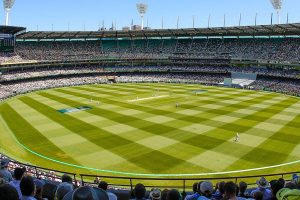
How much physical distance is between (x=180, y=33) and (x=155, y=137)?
74571 mm

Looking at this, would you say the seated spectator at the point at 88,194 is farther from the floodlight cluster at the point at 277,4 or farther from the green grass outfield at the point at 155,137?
the floodlight cluster at the point at 277,4

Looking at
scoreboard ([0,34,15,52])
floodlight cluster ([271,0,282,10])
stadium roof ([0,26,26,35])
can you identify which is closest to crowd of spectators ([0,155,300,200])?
stadium roof ([0,26,26,35])

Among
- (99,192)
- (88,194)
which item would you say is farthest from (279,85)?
(88,194)

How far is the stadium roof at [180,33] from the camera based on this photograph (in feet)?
267

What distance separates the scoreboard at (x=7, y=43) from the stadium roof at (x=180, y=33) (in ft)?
24.8

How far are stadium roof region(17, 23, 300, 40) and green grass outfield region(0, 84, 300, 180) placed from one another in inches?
1372

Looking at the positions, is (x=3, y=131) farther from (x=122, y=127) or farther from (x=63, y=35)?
(x=63, y=35)

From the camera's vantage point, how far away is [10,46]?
9125 centimetres

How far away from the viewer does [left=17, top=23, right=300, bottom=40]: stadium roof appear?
81.5 metres

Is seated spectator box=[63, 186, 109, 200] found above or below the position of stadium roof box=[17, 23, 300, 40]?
below

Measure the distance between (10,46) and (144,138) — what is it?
74.6 meters

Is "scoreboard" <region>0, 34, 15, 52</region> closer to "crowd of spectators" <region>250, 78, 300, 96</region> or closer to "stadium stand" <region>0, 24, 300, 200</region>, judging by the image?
"stadium stand" <region>0, 24, 300, 200</region>

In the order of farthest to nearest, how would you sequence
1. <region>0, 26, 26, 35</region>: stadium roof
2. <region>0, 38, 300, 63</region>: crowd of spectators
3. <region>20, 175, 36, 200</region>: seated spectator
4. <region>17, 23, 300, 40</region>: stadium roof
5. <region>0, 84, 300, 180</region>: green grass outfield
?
<region>0, 38, 300, 63</region>: crowd of spectators, <region>0, 26, 26, 35</region>: stadium roof, <region>17, 23, 300, 40</region>: stadium roof, <region>0, 84, 300, 180</region>: green grass outfield, <region>20, 175, 36, 200</region>: seated spectator

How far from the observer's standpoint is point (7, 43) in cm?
9000
